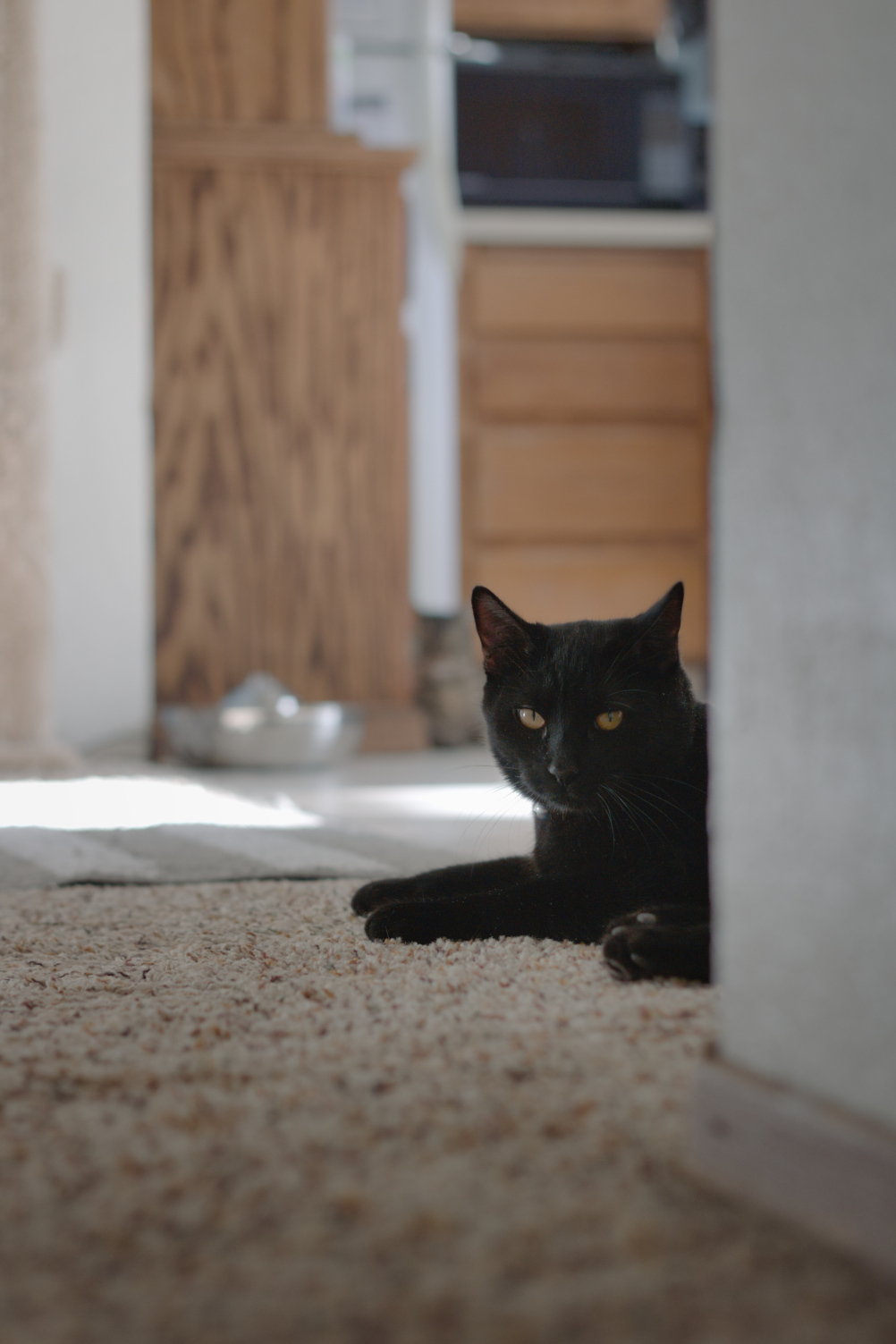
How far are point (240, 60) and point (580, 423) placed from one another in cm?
168

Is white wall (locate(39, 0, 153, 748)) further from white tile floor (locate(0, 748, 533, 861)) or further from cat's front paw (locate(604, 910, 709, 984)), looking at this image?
cat's front paw (locate(604, 910, 709, 984))

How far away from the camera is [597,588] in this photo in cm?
381

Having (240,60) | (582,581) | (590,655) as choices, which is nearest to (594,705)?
(590,655)

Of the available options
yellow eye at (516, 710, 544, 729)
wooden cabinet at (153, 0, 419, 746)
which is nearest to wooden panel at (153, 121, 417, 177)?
wooden cabinet at (153, 0, 419, 746)

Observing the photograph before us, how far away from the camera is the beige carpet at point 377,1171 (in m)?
0.36

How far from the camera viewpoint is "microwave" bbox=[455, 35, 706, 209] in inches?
144

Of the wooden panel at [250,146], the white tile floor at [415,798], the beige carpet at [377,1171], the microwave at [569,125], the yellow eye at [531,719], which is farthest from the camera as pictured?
the microwave at [569,125]

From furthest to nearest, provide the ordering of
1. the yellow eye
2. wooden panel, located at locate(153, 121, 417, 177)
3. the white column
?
1. wooden panel, located at locate(153, 121, 417, 177)
2. the white column
3. the yellow eye

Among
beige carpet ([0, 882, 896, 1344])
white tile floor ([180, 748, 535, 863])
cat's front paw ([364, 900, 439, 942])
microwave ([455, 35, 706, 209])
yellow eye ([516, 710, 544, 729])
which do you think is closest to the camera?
beige carpet ([0, 882, 896, 1344])

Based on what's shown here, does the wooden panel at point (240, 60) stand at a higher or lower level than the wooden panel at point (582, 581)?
higher

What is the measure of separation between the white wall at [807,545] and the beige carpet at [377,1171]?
0.25 ft

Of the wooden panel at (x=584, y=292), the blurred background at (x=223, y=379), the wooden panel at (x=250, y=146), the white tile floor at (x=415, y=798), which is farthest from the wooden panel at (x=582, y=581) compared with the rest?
the wooden panel at (x=250, y=146)

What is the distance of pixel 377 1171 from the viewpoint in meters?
0.45

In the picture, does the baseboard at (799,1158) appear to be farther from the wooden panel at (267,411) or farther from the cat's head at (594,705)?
the wooden panel at (267,411)
